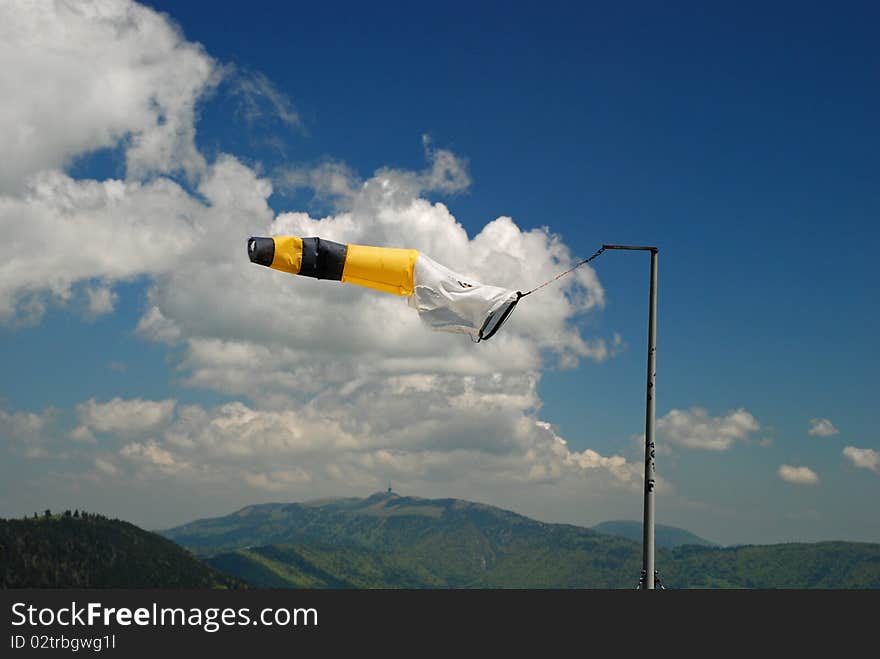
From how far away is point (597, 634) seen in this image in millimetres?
10906

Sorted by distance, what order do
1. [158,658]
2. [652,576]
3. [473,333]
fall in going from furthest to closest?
1. [473,333]
2. [652,576]
3. [158,658]

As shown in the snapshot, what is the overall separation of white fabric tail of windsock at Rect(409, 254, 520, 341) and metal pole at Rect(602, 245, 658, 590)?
6.49 ft

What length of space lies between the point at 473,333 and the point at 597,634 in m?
4.94

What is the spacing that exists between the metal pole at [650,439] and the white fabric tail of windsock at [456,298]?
1.98 m

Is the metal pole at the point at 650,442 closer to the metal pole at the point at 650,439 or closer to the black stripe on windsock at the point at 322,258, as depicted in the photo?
the metal pole at the point at 650,439

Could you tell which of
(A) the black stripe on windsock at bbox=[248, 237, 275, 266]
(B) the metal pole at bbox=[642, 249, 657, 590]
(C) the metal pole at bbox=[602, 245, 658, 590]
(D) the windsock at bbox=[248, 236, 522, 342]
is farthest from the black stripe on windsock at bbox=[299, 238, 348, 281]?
(B) the metal pole at bbox=[642, 249, 657, 590]

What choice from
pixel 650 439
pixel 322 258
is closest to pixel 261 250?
pixel 322 258

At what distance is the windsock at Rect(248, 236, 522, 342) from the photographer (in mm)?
12898

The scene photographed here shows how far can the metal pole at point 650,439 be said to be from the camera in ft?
42.2

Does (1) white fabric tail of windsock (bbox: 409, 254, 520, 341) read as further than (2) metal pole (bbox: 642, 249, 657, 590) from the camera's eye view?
Yes

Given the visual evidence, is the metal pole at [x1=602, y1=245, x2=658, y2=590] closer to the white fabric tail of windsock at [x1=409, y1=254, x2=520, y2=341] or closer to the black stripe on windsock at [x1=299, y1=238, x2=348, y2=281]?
the white fabric tail of windsock at [x1=409, y1=254, x2=520, y2=341]

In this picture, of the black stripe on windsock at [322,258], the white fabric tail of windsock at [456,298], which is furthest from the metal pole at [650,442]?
the black stripe on windsock at [322,258]

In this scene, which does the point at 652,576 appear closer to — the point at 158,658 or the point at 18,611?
the point at 158,658

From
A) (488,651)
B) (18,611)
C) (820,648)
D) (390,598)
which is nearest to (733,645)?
(820,648)
